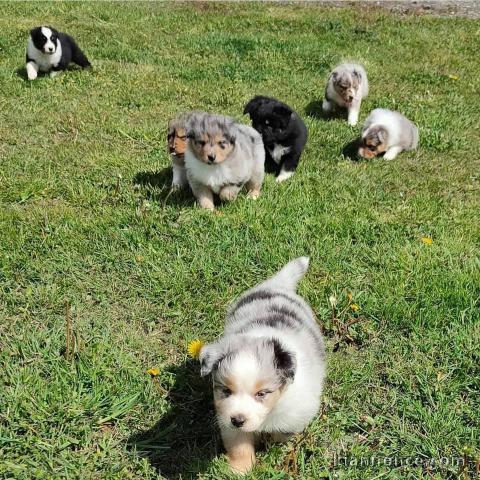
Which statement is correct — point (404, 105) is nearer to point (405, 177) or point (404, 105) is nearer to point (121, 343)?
point (405, 177)

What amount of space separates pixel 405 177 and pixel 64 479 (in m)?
4.21

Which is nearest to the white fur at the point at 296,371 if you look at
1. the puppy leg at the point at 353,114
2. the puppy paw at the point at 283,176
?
the puppy paw at the point at 283,176

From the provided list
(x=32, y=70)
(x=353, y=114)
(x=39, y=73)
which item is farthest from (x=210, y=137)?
(x=39, y=73)

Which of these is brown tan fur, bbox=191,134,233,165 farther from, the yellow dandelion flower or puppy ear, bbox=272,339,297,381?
puppy ear, bbox=272,339,297,381

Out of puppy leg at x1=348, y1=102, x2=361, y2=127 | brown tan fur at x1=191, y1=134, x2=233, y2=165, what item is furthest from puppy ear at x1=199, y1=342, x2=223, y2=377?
puppy leg at x1=348, y1=102, x2=361, y2=127

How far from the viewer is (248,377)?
2.34m

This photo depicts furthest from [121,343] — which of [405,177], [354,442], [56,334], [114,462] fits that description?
[405,177]

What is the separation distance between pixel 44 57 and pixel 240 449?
22.4 feet

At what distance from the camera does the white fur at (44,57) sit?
7.68 meters

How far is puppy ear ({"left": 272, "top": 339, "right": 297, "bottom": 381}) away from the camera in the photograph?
2.41 m

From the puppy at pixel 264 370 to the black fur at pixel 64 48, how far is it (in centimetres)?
605

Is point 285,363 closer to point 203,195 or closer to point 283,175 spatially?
point 203,195

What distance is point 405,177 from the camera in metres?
5.50

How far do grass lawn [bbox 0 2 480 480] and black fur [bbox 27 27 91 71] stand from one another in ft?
1.11
